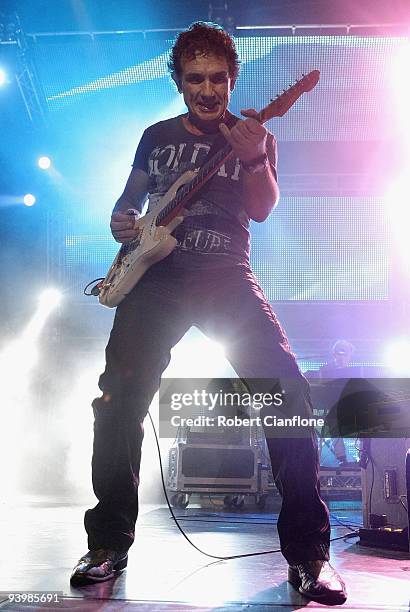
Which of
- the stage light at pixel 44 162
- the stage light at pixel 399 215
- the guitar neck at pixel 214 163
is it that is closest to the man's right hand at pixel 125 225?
the guitar neck at pixel 214 163

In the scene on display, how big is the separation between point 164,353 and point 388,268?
6.89 meters

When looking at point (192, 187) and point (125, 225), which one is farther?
point (125, 225)

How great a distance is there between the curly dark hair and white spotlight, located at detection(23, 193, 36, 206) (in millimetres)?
6215

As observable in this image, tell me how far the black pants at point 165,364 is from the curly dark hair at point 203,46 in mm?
842

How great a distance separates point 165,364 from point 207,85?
1.07m

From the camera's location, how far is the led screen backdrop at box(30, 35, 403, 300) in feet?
22.3

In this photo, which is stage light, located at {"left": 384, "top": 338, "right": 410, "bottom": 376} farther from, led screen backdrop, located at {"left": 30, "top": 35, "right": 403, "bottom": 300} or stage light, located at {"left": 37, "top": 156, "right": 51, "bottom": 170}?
stage light, located at {"left": 37, "top": 156, "right": 51, "bottom": 170}

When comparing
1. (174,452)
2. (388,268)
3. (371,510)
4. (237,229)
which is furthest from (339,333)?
(237,229)

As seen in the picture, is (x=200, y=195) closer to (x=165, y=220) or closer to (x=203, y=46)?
(x=165, y=220)

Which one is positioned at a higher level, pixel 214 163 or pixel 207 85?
pixel 207 85

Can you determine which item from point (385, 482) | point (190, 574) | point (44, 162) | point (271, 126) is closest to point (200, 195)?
point (190, 574)

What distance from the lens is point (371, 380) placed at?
3.78 meters

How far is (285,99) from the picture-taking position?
2.23 m

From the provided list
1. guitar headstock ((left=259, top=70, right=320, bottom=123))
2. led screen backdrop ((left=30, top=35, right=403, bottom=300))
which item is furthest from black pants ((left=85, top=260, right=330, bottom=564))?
led screen backdrop ((left=30, top=35, right=403, bottom=300))
